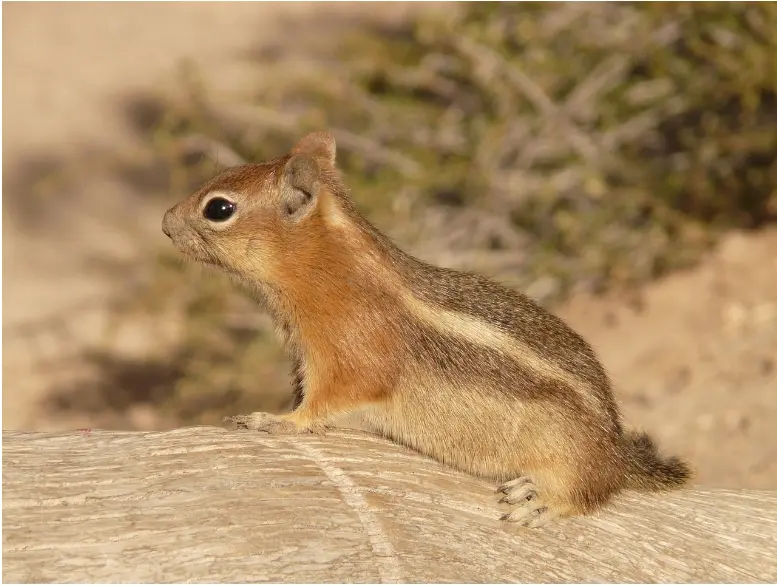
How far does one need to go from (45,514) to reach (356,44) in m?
7.30

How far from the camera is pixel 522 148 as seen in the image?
984 centimetres

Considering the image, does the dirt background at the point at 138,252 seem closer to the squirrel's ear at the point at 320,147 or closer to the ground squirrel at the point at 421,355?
the ground squirrel at the point at 421,355

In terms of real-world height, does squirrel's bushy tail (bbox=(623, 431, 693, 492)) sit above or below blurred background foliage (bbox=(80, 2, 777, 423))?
below

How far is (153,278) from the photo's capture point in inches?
403

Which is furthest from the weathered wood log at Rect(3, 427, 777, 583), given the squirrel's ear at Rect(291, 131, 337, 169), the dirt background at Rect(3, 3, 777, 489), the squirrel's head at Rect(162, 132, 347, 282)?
the dirt background at Rect(3, 3, 777, 489)

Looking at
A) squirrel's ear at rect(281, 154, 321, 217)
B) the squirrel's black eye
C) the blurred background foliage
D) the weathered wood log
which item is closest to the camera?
the weathered wood log

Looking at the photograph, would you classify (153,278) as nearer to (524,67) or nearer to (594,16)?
(524,67)

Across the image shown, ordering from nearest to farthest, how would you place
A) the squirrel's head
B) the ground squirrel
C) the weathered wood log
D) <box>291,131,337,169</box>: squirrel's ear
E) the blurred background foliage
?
the weathered wood log < the ground squirrel < the squirrel's head < <box>291,131,337,169</box>: squirrel's ear < the blurred background foliage

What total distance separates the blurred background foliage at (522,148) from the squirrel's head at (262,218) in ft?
15.0

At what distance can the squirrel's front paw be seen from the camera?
4309mm

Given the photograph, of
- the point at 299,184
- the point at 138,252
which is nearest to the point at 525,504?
the point at 299,184

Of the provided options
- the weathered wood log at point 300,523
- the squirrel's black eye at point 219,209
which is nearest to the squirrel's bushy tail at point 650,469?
the weathered wood log at point 300,523

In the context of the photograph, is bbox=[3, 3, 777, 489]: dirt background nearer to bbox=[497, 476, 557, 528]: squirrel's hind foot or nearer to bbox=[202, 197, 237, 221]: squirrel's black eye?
bbox=[497, 476, 557, 528]: squirrel's hind foot

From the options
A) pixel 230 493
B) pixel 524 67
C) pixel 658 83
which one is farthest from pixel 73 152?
pixel 230 493
